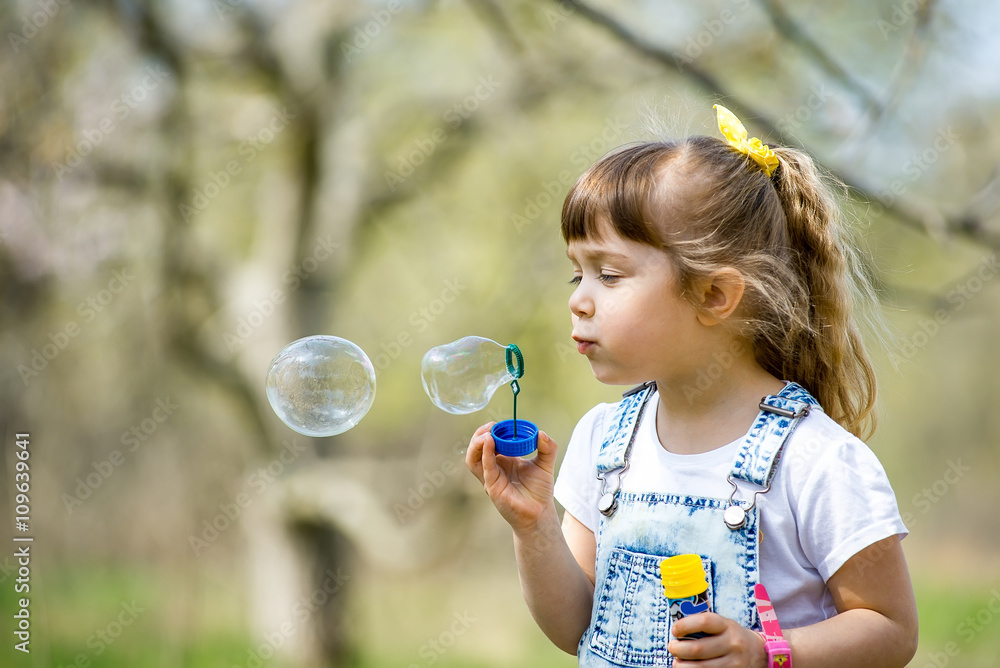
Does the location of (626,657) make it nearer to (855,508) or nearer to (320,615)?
(855,508)

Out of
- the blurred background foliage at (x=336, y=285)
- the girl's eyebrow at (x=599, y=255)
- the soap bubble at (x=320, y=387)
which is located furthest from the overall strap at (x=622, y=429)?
the blurred background foliage at (x=336, y=285)

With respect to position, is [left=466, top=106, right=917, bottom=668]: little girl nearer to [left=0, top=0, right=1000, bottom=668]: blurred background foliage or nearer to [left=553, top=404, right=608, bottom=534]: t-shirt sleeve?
[left=553, top=404, right=608, bottom=534]: t-shirt sleeve

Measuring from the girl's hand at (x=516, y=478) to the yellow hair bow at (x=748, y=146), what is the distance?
1.42 feet

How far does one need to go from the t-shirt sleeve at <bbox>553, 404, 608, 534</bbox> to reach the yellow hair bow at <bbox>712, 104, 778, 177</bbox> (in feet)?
1.29

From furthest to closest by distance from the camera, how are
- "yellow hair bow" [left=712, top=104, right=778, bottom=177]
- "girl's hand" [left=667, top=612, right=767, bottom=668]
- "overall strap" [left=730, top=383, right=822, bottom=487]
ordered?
1. "yellow hair bow" [left=712, top=104, right=778, bottom=177]
2. "overall strap" [left=730, top=383, right=822, bottom=487]
3. "girl's hand" [left=667, top=612, right=767, bottom=668]

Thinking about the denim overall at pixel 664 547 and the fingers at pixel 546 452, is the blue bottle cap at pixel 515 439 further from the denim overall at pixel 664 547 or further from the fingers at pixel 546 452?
the denim overall at pixel 664 547

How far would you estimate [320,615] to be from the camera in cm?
305

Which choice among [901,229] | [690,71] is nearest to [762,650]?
[690,71]

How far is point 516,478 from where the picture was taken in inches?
41.6

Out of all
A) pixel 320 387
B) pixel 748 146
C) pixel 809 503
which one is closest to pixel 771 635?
pixel 809 503

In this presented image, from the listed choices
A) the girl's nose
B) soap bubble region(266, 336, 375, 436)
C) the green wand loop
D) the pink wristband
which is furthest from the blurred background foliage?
the pink wristband

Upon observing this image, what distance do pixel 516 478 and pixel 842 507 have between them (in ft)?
1.24

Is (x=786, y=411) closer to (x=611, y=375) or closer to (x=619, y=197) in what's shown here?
(x=611, y=375)

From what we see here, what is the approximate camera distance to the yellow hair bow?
1.05 meters
